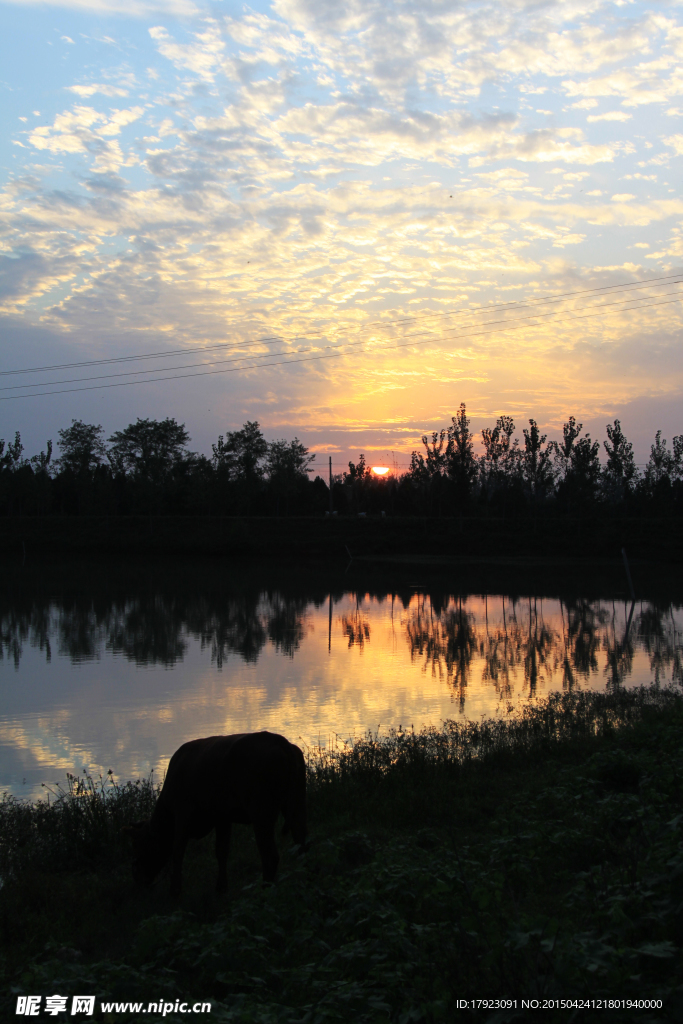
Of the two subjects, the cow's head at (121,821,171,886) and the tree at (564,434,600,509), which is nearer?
the cow's head at (121,821,171,886)

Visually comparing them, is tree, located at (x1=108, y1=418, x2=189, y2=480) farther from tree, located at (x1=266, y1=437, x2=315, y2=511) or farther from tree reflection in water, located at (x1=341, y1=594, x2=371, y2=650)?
tree reflection in water, located at (x1=341, y1=594, x2=371, y2=650)

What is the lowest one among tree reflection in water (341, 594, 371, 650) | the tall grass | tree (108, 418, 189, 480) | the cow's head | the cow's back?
tree reflection in water (341, 594, 371, 650)

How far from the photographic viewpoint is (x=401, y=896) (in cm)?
538

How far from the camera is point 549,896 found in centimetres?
582

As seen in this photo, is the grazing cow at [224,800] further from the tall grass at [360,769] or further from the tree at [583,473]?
the tree at [583,473]

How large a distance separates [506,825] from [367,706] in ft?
26.6

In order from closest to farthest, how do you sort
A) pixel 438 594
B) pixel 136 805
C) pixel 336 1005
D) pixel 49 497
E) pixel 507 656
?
pixel 336 1005, pixel 136 805, pixel 507 656, pixel 438 594, pixel 49 497

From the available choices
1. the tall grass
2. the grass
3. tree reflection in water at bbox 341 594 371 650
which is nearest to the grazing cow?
the grass

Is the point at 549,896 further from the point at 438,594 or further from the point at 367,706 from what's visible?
the point at 438,594

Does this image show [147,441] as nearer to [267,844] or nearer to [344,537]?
[344,537]

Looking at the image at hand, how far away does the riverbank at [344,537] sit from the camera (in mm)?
62500

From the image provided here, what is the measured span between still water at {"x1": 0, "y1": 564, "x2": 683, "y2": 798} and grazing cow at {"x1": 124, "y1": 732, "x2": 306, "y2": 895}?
408 centimetres

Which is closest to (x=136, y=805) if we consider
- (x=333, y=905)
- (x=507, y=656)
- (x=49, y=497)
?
(x=333, y=905)

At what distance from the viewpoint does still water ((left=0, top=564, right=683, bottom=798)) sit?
13.3 meters
